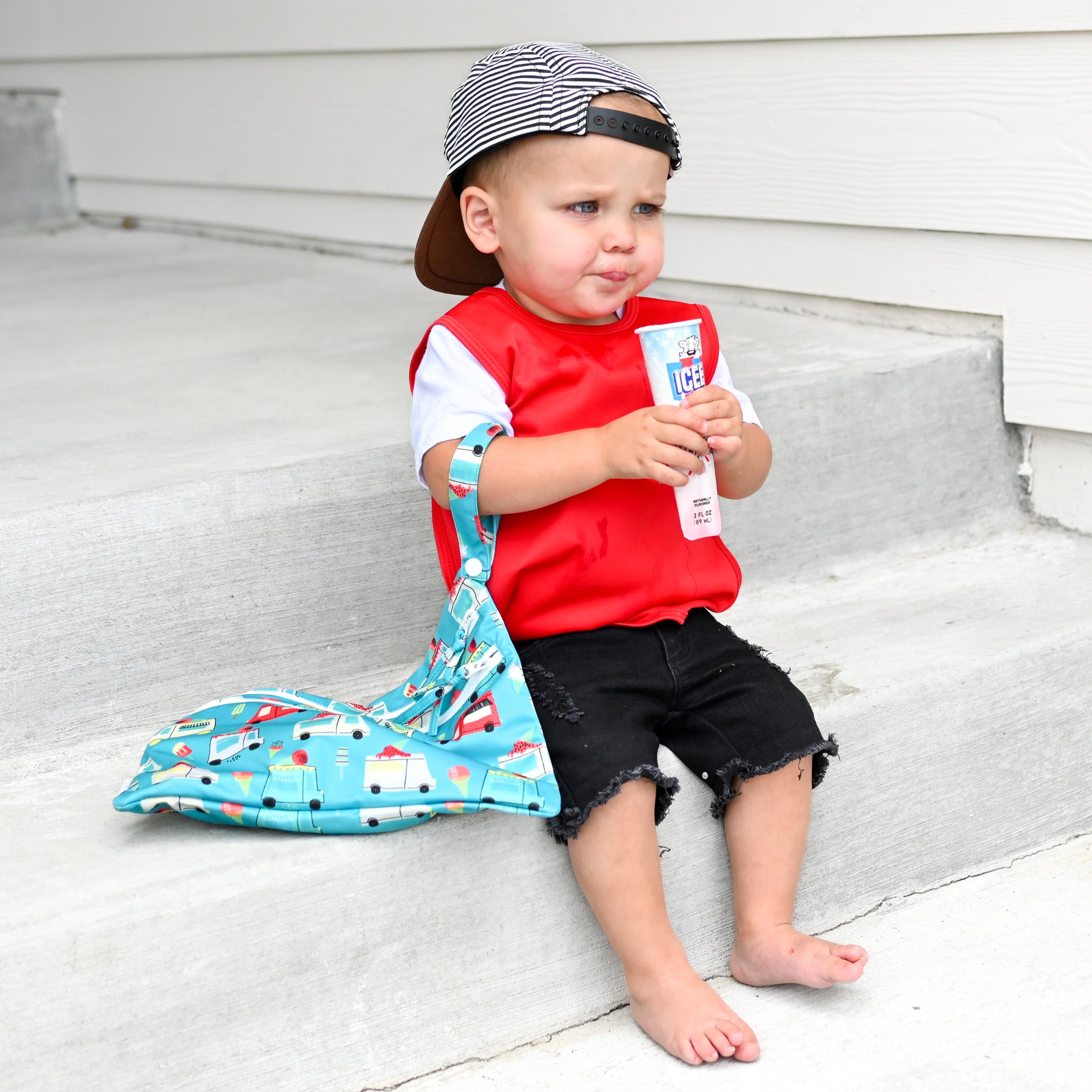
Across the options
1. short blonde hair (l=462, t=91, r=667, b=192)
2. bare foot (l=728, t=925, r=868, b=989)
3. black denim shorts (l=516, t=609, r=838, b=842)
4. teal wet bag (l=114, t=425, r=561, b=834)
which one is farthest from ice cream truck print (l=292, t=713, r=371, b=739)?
short blonde hair (l=462, t=91, r=667, b=192)

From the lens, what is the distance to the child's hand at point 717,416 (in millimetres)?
1514

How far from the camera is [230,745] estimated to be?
156cm

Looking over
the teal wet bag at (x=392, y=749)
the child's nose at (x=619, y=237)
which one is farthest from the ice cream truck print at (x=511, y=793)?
the child's nose at (x=619, y=237)

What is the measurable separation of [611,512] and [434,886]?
0.51 m

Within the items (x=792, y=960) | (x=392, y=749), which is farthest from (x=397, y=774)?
(x=792, y=960)

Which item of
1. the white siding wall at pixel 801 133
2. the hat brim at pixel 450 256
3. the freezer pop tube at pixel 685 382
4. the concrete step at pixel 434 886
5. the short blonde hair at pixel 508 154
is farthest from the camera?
the white siding wall at pixel 801 133

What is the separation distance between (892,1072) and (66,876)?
92cm

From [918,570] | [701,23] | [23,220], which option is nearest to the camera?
[918,570]

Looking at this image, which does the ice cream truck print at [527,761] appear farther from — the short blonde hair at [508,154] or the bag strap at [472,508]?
the short blonde hair at [508,154]

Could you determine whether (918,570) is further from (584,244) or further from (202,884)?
(202,884)

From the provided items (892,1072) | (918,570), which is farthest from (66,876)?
(918,570)

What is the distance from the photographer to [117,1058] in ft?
4.55

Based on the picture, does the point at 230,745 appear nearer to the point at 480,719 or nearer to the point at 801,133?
the point at 480,719

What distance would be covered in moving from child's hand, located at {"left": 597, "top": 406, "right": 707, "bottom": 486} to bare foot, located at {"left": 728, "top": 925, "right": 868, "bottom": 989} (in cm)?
56
